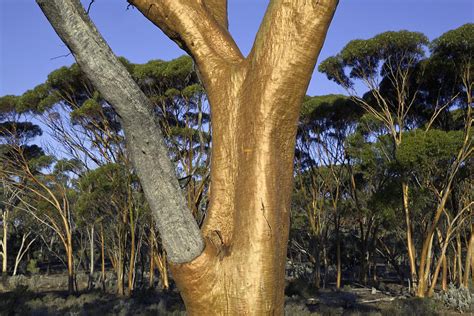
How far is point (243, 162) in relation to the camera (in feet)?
7.58

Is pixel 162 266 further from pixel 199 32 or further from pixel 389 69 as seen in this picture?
pixel 199 32

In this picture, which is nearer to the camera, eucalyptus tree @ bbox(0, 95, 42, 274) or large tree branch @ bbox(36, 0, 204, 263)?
large tree branch @ bbox(36, 0, 204, 263)

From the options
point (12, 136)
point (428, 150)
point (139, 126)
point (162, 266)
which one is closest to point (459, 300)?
point (428, 150)

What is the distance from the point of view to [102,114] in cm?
1686

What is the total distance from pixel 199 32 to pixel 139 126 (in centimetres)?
62

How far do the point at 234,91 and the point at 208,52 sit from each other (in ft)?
0.88

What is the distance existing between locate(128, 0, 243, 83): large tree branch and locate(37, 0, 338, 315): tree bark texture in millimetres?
222

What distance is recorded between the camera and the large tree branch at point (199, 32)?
8.31ft

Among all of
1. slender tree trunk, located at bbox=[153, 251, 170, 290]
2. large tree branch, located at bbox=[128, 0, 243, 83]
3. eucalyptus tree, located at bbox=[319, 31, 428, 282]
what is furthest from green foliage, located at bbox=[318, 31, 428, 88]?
large tree branch, located at bbox=[128, 0, 243, 83]

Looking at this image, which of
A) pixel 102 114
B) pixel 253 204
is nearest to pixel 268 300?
pixel 253 204

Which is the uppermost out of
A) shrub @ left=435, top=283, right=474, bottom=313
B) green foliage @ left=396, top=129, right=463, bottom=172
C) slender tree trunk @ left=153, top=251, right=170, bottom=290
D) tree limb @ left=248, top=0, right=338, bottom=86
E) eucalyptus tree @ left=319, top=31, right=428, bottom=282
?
eucalyptus tree @ left=319, top=31, right=428, bottom=282

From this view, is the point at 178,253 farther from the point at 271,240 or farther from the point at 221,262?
the point at 271,240

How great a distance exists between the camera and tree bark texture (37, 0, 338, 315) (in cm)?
222

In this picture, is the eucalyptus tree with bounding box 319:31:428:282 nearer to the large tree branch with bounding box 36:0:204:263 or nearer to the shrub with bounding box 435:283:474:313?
the shrub with bounding box 435:283:474:313
